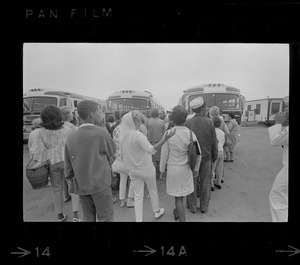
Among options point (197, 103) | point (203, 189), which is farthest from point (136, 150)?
point (203, 189)

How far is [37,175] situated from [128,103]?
315 cm

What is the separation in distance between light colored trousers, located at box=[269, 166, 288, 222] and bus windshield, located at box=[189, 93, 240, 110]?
7.71 feet

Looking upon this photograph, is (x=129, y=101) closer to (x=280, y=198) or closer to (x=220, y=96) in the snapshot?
(x=220, y=96)

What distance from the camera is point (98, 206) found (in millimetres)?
1333

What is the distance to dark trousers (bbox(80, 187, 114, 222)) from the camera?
4.34ft

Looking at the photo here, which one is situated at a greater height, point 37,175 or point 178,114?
point 178,114

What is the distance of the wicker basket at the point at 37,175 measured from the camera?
1.41m

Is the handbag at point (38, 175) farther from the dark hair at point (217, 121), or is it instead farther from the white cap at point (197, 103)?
the dark hair at point (217, 121)

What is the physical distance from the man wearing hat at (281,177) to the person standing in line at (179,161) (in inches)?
31.3

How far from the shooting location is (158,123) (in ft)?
9.29
